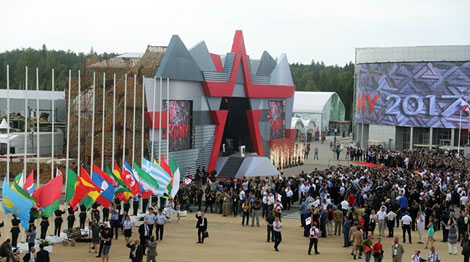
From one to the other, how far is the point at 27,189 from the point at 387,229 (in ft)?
46.2

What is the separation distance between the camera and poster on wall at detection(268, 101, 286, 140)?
53.9 metres

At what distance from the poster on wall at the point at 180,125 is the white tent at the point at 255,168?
16.5 feet

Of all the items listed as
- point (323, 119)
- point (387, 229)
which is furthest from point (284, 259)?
point (323, 119)

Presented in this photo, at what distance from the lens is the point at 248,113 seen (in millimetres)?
49125

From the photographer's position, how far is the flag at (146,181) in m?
27.5

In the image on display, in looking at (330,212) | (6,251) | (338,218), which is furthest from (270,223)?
(6,251)

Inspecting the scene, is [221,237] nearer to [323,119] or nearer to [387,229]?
[387,229]

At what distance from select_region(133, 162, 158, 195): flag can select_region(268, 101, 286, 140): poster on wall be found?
87.0 feet

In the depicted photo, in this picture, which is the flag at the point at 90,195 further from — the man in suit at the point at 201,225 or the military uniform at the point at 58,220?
the man in suit at the point at 201,225

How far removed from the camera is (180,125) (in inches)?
1672

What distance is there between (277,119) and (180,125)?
14.3 meters

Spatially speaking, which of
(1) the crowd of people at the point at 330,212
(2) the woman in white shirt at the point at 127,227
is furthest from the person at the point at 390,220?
(2) the woman in white shirt at the point at 127,227

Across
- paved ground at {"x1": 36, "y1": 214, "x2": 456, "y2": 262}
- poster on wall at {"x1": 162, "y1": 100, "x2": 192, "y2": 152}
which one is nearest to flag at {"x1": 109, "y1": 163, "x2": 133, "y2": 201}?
paved ground at {"x1": 36, "y1": 214, "x2": 456, "y2": 262}

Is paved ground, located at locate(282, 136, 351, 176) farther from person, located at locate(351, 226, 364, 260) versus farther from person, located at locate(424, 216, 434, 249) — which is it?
person, located at locate(351, 226, 364, 260)
